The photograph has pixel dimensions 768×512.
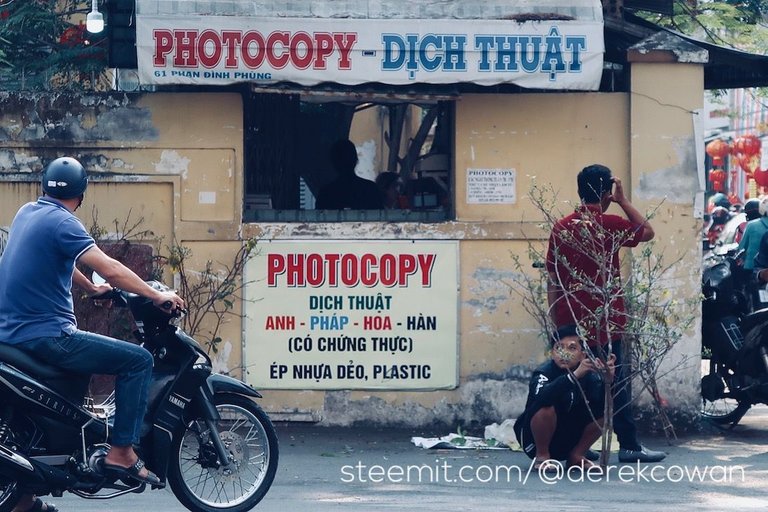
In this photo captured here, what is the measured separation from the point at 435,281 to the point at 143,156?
225 centimetres

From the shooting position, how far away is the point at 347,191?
9453mm

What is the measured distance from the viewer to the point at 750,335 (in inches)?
352

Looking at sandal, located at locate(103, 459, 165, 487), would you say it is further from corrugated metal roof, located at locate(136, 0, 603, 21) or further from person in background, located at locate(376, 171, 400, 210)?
person in background, located at locate(376, 171, 400, 210)

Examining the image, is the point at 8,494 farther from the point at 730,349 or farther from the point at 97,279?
the point at 730,349

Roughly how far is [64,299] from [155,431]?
77 cm

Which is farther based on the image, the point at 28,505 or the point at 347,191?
the point at 347,191

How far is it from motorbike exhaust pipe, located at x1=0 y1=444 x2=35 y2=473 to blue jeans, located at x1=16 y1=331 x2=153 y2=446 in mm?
399

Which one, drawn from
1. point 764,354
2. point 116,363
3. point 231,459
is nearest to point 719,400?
point 764,354

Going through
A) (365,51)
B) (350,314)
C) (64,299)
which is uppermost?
(365,51)

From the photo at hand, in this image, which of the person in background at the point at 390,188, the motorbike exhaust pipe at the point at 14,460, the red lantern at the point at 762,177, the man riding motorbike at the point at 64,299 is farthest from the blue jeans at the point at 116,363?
the red lantern at the point at 762,177

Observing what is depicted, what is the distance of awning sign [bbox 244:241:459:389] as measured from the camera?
891 centimetres

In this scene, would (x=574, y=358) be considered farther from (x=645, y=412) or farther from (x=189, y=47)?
(x=189, y=47)

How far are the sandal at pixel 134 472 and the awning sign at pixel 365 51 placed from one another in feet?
11.1

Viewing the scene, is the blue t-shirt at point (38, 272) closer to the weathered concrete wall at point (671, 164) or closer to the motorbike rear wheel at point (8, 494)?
the motorbike rear wheel at point (8, 494)
